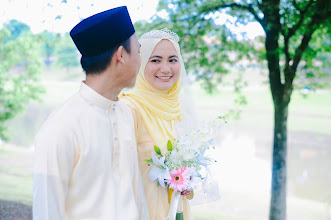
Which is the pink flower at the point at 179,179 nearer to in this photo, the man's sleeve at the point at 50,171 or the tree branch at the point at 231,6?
the man's sleeve at the point at 50,171

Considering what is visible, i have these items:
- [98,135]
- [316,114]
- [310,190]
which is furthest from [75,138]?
[316,114]

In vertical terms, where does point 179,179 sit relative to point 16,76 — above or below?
below

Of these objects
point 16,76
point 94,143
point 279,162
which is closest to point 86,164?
point 94,143

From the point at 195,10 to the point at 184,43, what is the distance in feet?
1.68

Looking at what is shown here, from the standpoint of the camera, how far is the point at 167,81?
2.26m

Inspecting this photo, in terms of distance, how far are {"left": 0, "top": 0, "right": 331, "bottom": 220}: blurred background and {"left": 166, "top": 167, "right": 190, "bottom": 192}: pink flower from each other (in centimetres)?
37

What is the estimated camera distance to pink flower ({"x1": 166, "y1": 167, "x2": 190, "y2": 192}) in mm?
1995

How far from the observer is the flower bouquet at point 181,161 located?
201 cm

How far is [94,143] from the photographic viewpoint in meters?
1.54

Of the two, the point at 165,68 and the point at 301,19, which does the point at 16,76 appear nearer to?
the point at 301,19

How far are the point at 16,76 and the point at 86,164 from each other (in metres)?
12.9

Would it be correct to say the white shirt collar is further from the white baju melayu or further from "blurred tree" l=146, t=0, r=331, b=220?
"blurred tree" l=146, t=0, r=331, b=220

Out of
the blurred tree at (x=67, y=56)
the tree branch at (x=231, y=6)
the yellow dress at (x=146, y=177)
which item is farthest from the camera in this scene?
the blurred tree at (x=67, y=56)

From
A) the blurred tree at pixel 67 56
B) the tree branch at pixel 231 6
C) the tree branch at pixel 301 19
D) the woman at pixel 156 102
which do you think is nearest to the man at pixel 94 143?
the woman at pixel 156 102
